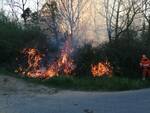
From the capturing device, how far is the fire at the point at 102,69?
109 feet

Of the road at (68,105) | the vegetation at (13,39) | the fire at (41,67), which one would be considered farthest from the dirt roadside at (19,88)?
the vegetation at (13,39)

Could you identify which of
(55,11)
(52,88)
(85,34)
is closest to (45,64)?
(52,88)

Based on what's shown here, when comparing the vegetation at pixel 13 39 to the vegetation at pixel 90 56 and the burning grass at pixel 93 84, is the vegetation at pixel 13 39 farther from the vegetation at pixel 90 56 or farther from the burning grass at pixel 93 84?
the burning grass at pixel 93 84

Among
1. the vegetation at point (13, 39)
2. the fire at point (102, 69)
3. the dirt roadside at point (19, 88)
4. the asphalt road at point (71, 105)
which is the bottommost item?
the asphalt road at point (71, 105)

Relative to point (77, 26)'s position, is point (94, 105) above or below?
below

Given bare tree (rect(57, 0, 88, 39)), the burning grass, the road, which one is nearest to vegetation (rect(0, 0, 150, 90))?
the burning grass

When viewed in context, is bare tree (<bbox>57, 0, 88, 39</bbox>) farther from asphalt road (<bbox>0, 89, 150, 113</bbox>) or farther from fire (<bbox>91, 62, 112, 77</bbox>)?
asphalt road (<bbox>0, 89, 150, 113</bbox>)

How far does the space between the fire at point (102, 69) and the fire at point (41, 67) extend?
1.71m

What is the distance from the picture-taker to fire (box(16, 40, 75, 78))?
33812 millimetres

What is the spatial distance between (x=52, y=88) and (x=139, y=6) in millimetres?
29782

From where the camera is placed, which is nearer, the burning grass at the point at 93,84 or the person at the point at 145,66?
the burning grass at the point at 93,84

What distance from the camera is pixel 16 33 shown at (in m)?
36.7

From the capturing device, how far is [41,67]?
35.2 meters

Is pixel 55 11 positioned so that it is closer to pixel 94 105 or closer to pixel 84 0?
pixel 84 0
